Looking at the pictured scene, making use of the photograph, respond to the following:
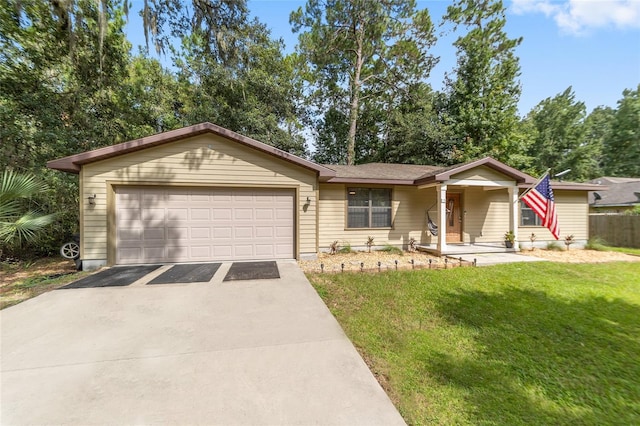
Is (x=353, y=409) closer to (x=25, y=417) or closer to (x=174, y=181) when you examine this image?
(x=25, y=417)

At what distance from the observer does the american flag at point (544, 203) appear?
7297 mm

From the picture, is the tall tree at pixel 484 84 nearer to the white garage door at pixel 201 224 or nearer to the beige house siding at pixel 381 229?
the beige house siding at pixel 381 229

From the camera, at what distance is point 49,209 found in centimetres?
823

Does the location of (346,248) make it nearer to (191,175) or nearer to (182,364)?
(191,175)

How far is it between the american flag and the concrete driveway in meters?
7.62

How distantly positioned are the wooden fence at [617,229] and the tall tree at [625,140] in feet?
70.0

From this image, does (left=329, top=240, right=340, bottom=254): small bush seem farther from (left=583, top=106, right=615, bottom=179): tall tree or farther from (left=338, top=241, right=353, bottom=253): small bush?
(left=583, top=106, right=615, bottom=179): tall tree

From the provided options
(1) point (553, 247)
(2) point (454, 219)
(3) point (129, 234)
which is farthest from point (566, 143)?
(3) point (129, 234)

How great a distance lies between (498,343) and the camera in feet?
10.5

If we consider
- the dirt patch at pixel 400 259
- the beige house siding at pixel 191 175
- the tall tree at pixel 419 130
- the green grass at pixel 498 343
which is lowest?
the green grass at pixel 498 343

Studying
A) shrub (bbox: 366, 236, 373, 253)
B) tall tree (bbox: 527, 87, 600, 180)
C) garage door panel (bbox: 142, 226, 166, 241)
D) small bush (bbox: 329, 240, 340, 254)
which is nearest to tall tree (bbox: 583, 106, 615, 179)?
tall tree (bbox: 527, 87, 600, 180)

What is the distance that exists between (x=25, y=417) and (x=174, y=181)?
18.1 feet

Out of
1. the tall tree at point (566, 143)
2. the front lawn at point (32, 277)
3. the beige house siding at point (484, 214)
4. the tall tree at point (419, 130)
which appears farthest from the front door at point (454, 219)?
the tall tree at point (566, 143)

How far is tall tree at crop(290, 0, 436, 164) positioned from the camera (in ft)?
50.4
